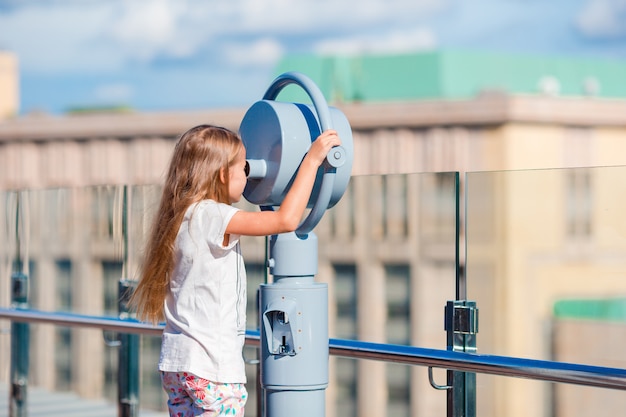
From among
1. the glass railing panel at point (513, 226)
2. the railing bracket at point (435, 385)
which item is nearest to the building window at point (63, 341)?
the glass railing panel at point (513, 226)

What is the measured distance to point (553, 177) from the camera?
165 inches

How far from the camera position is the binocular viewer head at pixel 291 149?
3125 millimetres

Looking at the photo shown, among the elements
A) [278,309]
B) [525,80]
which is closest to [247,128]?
[278,309]

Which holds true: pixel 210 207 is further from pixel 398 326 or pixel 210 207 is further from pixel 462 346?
pixel 398 326

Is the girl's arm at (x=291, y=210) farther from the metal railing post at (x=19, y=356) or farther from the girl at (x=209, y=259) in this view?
the metal railing post at (x=19, y=356)

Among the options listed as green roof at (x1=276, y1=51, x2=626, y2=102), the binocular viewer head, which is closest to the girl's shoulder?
the binocular viewer head

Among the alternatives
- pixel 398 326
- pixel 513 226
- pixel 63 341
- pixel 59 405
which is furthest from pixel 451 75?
pixel 513 226

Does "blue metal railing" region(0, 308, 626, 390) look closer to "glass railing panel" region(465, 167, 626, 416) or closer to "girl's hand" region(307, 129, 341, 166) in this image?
"glass railing panel" region(465, 167, 626, 416)

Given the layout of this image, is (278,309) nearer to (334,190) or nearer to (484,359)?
(334,190)

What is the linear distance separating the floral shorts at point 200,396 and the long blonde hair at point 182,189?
25cm

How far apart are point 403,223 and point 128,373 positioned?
45.3 feet

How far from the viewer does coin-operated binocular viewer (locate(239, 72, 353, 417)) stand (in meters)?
3.14

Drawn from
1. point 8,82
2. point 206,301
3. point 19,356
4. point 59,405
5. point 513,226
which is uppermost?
point 8,82

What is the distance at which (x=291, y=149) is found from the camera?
3.13 meters
